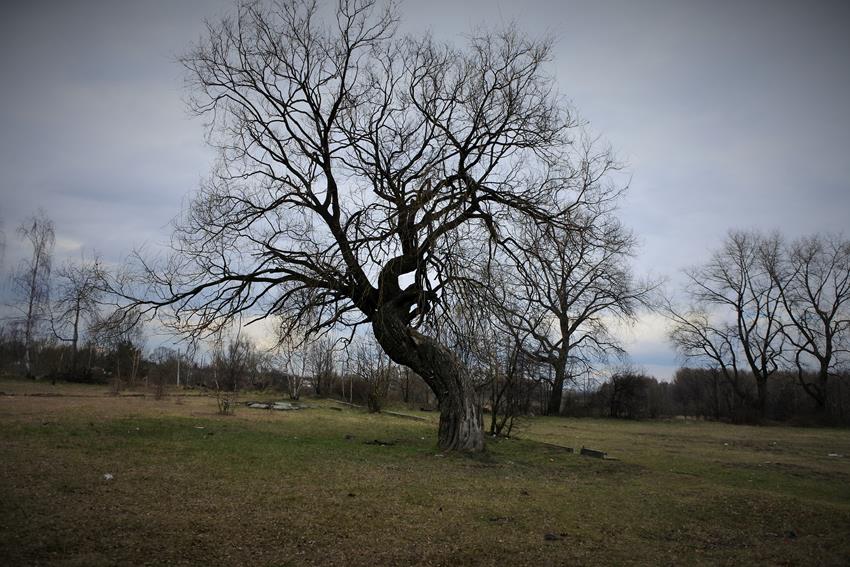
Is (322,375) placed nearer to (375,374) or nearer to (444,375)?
(375,374)

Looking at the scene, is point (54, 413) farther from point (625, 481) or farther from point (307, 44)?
point (625, 481)

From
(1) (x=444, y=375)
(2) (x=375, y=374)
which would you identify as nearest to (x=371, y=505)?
(1) (x=444, y=375)

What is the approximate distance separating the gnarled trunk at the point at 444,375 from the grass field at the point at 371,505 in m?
0.62

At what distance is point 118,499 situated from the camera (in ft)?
18.7

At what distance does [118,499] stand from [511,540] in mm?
4233

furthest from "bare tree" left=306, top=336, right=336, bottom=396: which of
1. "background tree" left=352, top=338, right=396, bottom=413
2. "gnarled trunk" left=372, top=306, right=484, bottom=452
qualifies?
"gnarled trunk" left=372, top=306, right=484, bottom=452

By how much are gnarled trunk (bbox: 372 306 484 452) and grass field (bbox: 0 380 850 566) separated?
0.62 m

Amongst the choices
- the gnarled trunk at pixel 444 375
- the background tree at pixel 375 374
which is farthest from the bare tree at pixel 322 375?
the gnarled trunk at pixel 444 375

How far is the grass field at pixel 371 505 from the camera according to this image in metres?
4.64

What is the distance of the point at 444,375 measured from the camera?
453 inches

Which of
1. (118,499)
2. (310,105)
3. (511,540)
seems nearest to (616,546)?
(511,540)

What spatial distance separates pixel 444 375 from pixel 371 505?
5.33 metres

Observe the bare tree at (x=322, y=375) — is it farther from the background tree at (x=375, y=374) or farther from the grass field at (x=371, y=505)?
the grass field at (x=371, y=505)

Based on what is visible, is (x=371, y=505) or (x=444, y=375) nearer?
(x=371, y=505)
